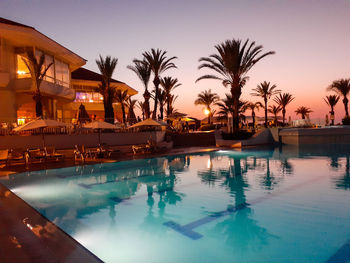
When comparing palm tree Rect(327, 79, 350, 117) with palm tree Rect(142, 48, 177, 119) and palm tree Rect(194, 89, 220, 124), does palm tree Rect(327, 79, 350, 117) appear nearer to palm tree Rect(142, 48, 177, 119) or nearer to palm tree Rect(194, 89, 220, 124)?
palm tree Rect(194, 89, 220, 124)

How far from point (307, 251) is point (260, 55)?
22352 mm

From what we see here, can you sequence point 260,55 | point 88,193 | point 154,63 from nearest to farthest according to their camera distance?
1. point 88,193
2. point 260,55
3. point 154,63

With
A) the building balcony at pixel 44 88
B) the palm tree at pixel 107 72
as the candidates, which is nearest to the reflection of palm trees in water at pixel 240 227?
the building balcony at pixel 44 88

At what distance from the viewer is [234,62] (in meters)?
23.8

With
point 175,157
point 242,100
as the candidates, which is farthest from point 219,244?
point 242,100

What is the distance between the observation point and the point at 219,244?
4617 millimetres

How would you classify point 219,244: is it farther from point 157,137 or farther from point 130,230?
point 157,137

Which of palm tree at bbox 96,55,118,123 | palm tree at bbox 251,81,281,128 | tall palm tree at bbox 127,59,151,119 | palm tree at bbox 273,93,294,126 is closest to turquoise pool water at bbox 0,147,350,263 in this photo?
palm tree at bbox 96,55,118,123

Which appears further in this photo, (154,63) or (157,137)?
(154,63)

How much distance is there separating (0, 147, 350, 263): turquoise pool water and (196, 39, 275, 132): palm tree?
14.8m

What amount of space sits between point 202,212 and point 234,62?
65.7ft

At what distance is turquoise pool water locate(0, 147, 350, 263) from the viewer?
4363 mm

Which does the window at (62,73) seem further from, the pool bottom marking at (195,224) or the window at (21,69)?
the pool bottom marking at (195,224)

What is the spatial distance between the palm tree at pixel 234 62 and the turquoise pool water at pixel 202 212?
14.8 meters
